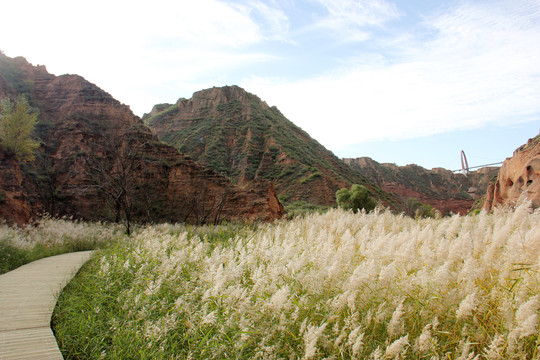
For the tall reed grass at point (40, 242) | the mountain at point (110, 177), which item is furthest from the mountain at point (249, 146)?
the tall reed grass at point (40, 242)

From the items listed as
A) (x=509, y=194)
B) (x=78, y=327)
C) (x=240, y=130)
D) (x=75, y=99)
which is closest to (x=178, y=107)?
(x=240, y=130)

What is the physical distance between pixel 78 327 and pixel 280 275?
236 cm

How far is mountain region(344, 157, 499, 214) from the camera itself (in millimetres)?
66438

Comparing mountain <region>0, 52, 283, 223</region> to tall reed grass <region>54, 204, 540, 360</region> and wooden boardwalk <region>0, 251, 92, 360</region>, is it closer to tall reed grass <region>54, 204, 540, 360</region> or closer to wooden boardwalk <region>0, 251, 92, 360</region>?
wooden boardwalk <region>0, 251, 92, 360</region>

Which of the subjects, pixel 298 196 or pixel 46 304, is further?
pixel 298 196

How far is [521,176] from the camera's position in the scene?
11.9 metres

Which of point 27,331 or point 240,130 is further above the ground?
point 240,130

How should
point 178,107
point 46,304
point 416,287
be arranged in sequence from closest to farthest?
1. point 416,287
2. point 46,304
3. point 178,107

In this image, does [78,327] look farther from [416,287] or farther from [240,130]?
[240,130]

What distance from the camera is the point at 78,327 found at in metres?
3.38

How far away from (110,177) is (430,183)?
76.8 meters

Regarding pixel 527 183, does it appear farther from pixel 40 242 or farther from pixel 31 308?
pixel 40 242

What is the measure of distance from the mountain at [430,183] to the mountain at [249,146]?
2336 centimetres

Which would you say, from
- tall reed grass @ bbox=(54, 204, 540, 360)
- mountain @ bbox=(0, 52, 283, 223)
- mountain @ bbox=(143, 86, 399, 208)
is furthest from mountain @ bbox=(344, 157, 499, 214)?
tall reed grass @ bbox=(54, 204, 540, 360)
